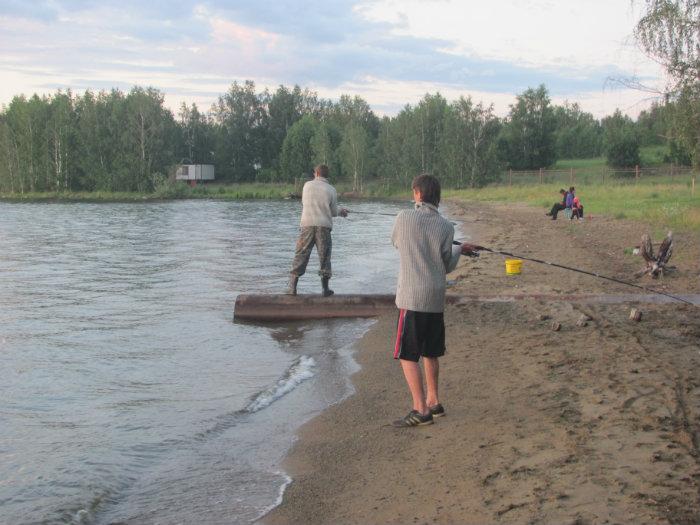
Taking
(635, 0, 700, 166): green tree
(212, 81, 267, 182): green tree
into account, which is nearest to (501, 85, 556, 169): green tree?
(212, 81, 267, 182): green tree

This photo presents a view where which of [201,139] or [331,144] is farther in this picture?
[201,139]

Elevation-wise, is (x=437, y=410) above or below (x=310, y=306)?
below

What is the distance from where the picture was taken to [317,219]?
1088 centimetres

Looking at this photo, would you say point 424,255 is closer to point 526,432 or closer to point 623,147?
point 526,432

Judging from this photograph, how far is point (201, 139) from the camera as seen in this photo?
348 feet

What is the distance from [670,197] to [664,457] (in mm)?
30830

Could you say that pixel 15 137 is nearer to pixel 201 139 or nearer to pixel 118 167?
pixel 118 167

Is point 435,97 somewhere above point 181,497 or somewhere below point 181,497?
above

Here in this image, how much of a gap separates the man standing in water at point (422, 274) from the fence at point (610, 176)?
4405cm

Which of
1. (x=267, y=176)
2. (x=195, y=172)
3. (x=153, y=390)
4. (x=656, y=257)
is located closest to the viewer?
(x=153, y=390)

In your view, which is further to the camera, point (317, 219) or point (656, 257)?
point (656, 257)

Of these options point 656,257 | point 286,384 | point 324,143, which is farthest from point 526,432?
point 324,143

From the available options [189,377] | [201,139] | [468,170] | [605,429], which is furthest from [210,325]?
[201,139]

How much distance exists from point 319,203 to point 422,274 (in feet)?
17.8
